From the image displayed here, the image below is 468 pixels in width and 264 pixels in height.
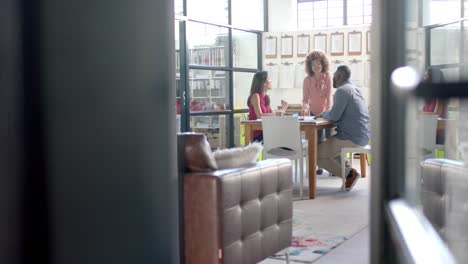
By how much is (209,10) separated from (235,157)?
17.8 ft

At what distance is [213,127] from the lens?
8531 mm

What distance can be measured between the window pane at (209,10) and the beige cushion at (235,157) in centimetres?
470

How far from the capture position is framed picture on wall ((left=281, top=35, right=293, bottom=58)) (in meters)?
10.4

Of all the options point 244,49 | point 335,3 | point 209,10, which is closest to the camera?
point 209,10

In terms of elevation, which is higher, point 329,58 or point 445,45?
point 329,58

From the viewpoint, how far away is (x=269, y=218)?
11.4ft

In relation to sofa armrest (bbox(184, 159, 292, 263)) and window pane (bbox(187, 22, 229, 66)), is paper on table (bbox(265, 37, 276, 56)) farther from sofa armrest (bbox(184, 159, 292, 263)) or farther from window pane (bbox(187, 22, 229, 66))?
sofa armrest (bbox(184, 159, 292, 263))

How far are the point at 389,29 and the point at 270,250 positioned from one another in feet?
9.16

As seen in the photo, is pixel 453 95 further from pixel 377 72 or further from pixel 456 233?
pixel 377 72

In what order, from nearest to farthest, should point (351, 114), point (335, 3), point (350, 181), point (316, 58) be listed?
point (351, 114) → point (350, 181) → point (316, 58) → point (335, 3)

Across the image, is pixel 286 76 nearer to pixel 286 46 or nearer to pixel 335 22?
pixel 286 46

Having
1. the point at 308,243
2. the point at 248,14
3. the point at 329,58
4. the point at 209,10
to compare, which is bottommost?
the point at 308,243

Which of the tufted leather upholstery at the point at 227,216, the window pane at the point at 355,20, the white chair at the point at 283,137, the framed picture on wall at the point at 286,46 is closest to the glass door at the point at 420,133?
the tufted leather upholstery at the point at 227,216

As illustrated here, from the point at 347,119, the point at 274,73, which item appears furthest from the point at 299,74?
the point at 347,119
